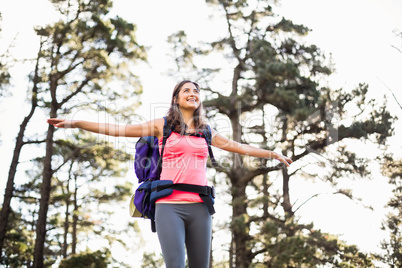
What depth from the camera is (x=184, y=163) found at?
8.68 ft

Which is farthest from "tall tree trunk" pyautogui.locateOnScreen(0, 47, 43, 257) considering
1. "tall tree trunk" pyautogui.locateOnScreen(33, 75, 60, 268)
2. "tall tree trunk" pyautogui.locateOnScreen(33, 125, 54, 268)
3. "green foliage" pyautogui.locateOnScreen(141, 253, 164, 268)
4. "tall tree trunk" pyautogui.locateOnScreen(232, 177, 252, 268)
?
"green foliage" pyautogui.locateOnScreen(141, 253, 164, 268)

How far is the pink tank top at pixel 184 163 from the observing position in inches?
102

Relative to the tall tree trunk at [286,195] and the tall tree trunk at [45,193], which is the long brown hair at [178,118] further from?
the tall tree trunk at [286,195]

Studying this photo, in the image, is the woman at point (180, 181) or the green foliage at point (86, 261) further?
the green foliage at point (86, 261)

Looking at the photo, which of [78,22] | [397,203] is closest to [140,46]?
[78,22]

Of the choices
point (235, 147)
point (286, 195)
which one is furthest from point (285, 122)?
point (235, 147)

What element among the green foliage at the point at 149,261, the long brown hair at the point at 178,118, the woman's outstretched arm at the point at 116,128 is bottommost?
the green foliage at the point at 149,261

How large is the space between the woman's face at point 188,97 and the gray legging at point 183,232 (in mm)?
682

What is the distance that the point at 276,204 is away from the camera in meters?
15.9

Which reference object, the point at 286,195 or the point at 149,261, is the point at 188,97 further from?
the point at 149,261

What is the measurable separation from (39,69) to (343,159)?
944 centimetres

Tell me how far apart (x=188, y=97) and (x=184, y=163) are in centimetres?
50

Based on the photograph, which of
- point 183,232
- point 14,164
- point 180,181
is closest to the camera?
point 183,232

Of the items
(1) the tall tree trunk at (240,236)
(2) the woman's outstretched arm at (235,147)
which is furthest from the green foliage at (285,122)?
→ (2) the woman's outstretched arm at (235,147)
